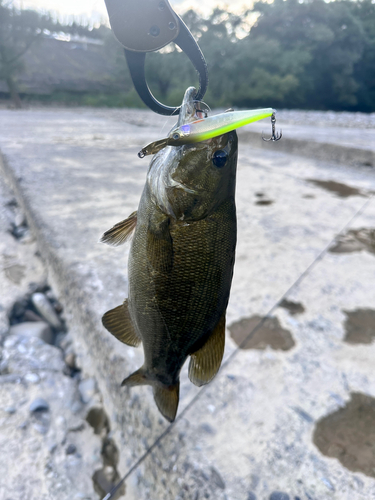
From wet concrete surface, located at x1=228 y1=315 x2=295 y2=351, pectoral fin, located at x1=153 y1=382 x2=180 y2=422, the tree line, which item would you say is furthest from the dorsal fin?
the tree line

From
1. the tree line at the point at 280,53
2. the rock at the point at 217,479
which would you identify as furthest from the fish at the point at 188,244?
the tree line at the point at 280,53

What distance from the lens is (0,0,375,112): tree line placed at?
22.9 meters

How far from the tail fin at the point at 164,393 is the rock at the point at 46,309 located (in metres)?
1.21

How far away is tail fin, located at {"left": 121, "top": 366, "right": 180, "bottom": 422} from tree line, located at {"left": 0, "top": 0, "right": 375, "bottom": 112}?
22.8 m

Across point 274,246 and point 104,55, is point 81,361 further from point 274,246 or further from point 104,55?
point 104,55

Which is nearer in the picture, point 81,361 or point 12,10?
point 81,361

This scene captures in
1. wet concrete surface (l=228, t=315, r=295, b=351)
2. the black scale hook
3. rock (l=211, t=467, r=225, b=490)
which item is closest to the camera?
the black scale hook

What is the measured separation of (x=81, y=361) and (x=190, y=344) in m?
1.15

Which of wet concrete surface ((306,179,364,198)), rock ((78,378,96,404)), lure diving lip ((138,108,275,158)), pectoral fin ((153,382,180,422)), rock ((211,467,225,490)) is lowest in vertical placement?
wet concrete surface ((306,179,364,198))

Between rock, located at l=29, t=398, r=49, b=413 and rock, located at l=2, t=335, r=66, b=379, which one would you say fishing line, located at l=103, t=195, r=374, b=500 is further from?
rock, located at l=2, t=335, r=66, b=379

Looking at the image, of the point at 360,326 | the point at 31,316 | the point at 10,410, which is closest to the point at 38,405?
the point at 10,410

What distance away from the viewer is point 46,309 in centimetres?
215

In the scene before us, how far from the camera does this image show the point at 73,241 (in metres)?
2.59

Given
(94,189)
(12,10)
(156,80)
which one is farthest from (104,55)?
(94,189)
